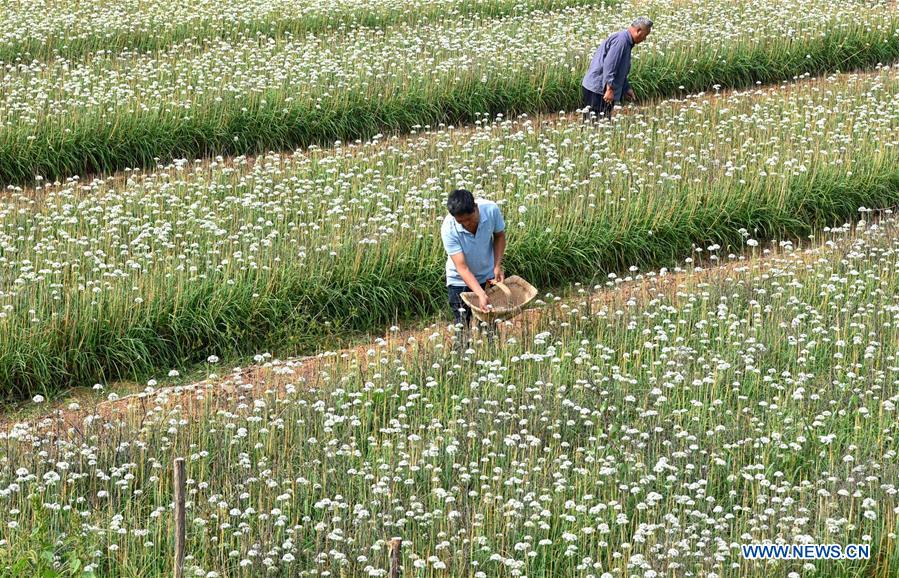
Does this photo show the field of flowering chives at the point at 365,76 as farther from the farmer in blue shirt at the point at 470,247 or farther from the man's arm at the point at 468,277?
the man's arm at the point at 468,277

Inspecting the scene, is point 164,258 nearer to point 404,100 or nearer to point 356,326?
point 356,326

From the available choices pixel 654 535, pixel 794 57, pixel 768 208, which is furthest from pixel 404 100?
pixel 654 535

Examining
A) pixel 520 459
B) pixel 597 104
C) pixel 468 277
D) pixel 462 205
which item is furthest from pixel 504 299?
pixel 597 104

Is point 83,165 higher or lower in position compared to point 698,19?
lower

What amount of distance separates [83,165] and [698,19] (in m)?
11.3

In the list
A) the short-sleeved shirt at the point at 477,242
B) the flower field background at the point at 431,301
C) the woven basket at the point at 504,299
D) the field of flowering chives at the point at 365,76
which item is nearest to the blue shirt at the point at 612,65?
the flower field background at the point at 431,301

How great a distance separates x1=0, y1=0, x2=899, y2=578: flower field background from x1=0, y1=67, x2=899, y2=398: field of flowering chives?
0.04 meters

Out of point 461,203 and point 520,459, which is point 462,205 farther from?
point 520,459

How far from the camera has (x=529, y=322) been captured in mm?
11273

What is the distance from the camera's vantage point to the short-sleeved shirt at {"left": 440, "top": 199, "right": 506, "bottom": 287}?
10648 millimetres

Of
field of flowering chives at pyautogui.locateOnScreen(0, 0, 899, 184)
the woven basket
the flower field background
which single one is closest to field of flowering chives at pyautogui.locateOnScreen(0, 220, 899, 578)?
the flower field background

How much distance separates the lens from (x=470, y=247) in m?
10.8

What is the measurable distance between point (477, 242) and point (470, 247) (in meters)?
0.07

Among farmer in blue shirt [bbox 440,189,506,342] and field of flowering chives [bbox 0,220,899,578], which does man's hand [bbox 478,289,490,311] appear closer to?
farmer in blue shirt [bbox 440,189,506,342]
